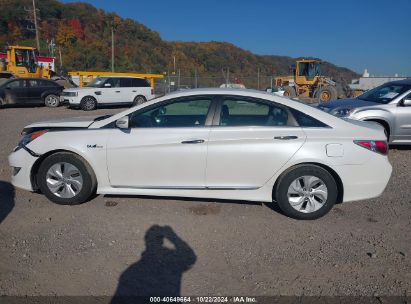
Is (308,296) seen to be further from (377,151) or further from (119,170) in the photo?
(119,170)

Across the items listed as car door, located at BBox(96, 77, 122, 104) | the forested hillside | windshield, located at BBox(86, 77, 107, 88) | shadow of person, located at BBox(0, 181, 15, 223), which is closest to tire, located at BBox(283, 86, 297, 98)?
car door, located at BBox(96, 77, 122, 104)

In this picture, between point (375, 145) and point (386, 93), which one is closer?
point (375, 145)

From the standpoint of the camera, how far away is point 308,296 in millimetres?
2744

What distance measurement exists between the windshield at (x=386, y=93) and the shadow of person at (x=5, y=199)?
755 cm

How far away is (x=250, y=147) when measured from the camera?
13.1 feet

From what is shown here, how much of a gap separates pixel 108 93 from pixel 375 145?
15079 mm

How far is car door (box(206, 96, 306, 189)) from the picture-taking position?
13.0ft

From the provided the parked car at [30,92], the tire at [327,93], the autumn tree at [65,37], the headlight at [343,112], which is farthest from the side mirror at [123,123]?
the autumn tree at [65,37]

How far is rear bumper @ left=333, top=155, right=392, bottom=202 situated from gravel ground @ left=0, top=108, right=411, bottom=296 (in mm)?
374

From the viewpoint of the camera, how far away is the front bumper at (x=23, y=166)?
4.33 metres

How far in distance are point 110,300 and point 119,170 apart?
1822 mm

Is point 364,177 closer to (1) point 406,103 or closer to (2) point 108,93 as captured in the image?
(1) point 406,103

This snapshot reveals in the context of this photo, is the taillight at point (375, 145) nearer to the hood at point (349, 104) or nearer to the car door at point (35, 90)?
the hood at point (349, 104)

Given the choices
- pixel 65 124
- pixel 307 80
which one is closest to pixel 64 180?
pixel 65 124
